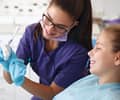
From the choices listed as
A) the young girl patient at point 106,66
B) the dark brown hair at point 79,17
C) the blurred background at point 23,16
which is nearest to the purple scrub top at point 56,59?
the dark brown hair at point 79,17

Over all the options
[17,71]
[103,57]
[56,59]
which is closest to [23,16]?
[56,59]

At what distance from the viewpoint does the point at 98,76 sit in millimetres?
1214

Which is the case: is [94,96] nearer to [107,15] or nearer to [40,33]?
[40,33]

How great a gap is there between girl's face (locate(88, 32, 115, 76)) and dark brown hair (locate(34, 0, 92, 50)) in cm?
18

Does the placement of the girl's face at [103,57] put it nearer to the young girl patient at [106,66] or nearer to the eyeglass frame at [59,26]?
the young girl patient at [106,66]

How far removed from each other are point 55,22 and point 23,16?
94 centimetres

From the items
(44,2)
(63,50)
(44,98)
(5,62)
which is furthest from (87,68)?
(44,2)

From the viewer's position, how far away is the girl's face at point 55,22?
124 centimetres

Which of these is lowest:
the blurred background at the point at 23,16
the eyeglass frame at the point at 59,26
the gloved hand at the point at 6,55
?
the blurred background at the point at 23,16

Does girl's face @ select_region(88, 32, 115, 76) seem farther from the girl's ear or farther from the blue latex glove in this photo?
the blue latex glove

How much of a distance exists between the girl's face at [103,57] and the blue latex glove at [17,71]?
311mm

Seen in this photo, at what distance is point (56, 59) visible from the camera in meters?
1.38

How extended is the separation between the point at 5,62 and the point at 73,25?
0.36m

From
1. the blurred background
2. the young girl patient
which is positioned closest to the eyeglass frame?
the young girl patient
